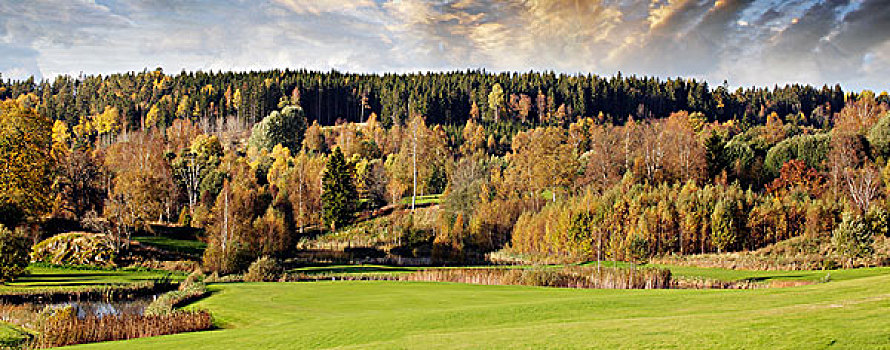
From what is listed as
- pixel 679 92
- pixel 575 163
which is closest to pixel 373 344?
pixel 575 163

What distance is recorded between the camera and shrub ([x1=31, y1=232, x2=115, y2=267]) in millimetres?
39875

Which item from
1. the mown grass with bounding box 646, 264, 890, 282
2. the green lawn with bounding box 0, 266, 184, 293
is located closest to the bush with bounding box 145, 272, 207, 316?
the green lawn with bounding box 0, 266, 184, 293

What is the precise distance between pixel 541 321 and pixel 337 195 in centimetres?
→ 6310

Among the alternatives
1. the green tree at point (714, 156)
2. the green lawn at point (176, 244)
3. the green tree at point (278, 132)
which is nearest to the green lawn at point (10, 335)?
the green lawn at point (176, 244)

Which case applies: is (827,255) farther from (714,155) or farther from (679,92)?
(679,92)

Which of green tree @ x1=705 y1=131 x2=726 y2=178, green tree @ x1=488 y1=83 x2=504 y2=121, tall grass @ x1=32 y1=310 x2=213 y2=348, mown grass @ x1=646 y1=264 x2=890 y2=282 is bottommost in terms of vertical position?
tall grass @ x1=32 y1=310 x2=213 y2=348

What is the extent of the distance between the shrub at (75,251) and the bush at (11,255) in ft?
34.7

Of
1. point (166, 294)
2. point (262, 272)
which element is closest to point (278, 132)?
point (262, 272)

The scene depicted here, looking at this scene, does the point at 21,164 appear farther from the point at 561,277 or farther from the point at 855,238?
the point at 855,238

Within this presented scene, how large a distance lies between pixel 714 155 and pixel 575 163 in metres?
17.4

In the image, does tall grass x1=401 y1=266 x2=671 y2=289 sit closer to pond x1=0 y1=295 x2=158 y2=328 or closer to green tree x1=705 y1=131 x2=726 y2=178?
pond x1=0 y1=295 x2=158 y2=328

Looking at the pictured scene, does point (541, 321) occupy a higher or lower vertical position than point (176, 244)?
lower

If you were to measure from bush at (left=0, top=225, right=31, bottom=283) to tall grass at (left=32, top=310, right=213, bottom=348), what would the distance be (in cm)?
1294

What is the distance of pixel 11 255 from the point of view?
29234mm
